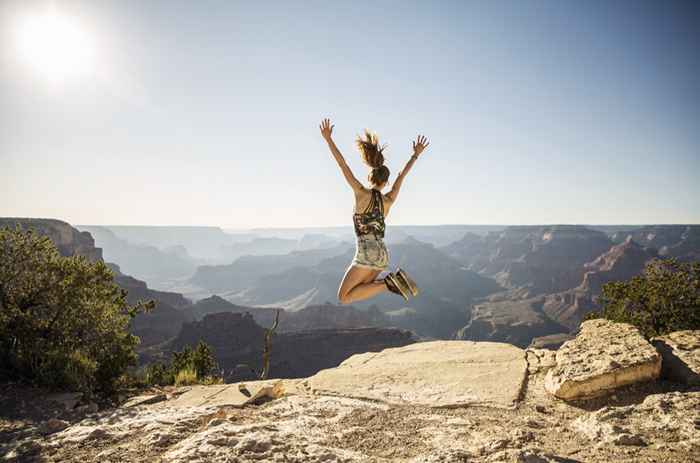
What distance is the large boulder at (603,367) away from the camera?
353 cm

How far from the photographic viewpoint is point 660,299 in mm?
11273

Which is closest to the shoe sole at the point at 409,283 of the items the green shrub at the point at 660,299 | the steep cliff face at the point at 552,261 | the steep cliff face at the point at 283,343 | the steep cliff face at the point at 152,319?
the green shrub at the point at 660,299

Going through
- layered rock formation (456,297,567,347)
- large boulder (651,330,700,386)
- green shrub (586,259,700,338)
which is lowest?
layered rock formation (456,297,567,347)

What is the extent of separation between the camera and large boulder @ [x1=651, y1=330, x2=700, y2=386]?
3537 mm

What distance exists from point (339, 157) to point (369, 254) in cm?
127

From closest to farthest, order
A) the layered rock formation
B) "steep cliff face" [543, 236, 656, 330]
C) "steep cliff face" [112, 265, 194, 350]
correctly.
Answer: "steep cliff face" [112, 265, 194, 350] → the layered rock formation → "steep cliff face" [543, 236, 656, 330]

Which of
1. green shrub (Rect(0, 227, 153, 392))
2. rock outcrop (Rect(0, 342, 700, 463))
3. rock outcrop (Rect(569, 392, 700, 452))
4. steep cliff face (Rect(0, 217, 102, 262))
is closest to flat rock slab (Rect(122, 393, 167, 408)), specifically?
rock outcrop (Rect(0, 342, 700, 463))

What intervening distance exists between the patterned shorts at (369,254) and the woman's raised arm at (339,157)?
0.66 metres

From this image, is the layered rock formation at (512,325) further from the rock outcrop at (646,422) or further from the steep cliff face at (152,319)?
the rock outcrop at (646,422)

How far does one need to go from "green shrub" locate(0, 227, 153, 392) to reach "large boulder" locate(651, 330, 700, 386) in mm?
6909

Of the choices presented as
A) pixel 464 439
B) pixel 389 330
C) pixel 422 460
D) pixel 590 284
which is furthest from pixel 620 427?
pixel 590 284

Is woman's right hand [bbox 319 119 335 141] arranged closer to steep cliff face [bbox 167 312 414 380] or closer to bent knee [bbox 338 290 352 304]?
bent knee [bbox 338 290 352 304]

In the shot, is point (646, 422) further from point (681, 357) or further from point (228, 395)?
point (228, 395)

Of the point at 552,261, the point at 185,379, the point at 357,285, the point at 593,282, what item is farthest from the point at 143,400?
the point at 552,261
